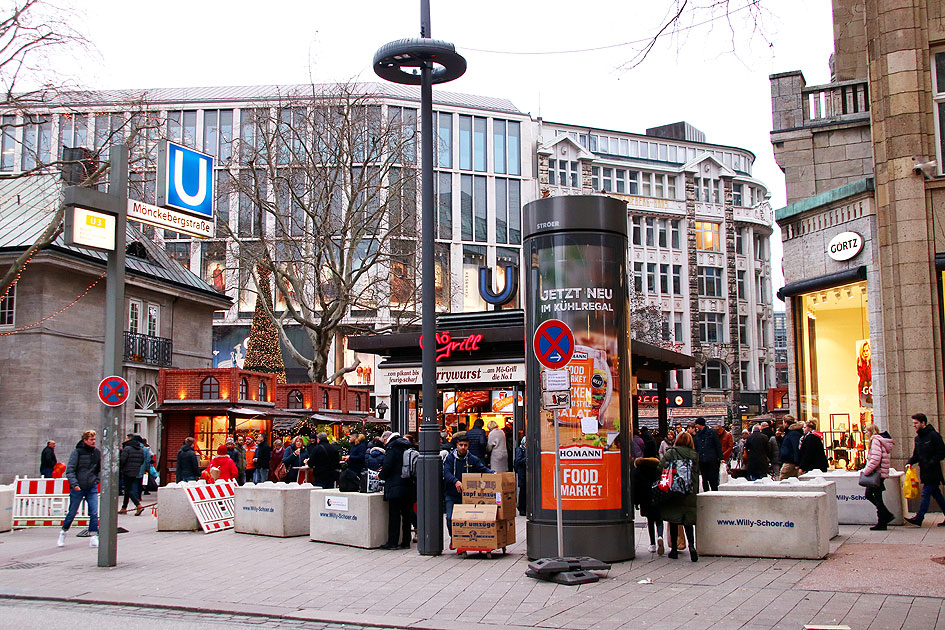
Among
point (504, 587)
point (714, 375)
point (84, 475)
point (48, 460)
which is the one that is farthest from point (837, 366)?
point (714, 375)

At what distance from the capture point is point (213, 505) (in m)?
17.0

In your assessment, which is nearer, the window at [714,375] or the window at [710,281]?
the window at [714,375]

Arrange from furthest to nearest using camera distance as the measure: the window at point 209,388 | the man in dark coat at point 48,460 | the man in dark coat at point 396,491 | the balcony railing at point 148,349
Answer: the balcony railing at point 148,349, the window at point 209,388, the man in dark coat at point 48,460, the man in dark coat at point 396,491

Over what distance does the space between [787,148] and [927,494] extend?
29.8ft

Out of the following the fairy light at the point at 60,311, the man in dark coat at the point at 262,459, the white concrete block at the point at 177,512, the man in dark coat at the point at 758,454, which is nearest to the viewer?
the white concrete block at the point at 177,512

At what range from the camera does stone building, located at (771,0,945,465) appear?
15938 millimetres

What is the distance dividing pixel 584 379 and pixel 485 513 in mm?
2221

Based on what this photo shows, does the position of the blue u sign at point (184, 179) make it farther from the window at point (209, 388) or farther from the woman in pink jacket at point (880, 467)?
the window at point (209, 388)

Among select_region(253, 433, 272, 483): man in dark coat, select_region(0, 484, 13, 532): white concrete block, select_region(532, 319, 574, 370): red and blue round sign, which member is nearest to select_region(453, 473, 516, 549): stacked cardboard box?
select_region(532, 319, 574, 370): red and blue round sign

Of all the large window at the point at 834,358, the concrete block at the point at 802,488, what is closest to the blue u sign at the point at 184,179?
the concrete block at the point at 802,488

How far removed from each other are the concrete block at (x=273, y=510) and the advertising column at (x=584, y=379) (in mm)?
5424

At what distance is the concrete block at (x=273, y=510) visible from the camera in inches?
609

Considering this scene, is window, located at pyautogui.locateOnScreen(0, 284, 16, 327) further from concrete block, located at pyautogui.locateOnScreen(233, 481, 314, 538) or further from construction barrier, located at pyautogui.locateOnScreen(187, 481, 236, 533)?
concrete block, located at pyautogui.locateOnScreen(233, 481, 314, 538)

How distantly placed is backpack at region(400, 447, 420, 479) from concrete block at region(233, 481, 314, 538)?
273 cm
